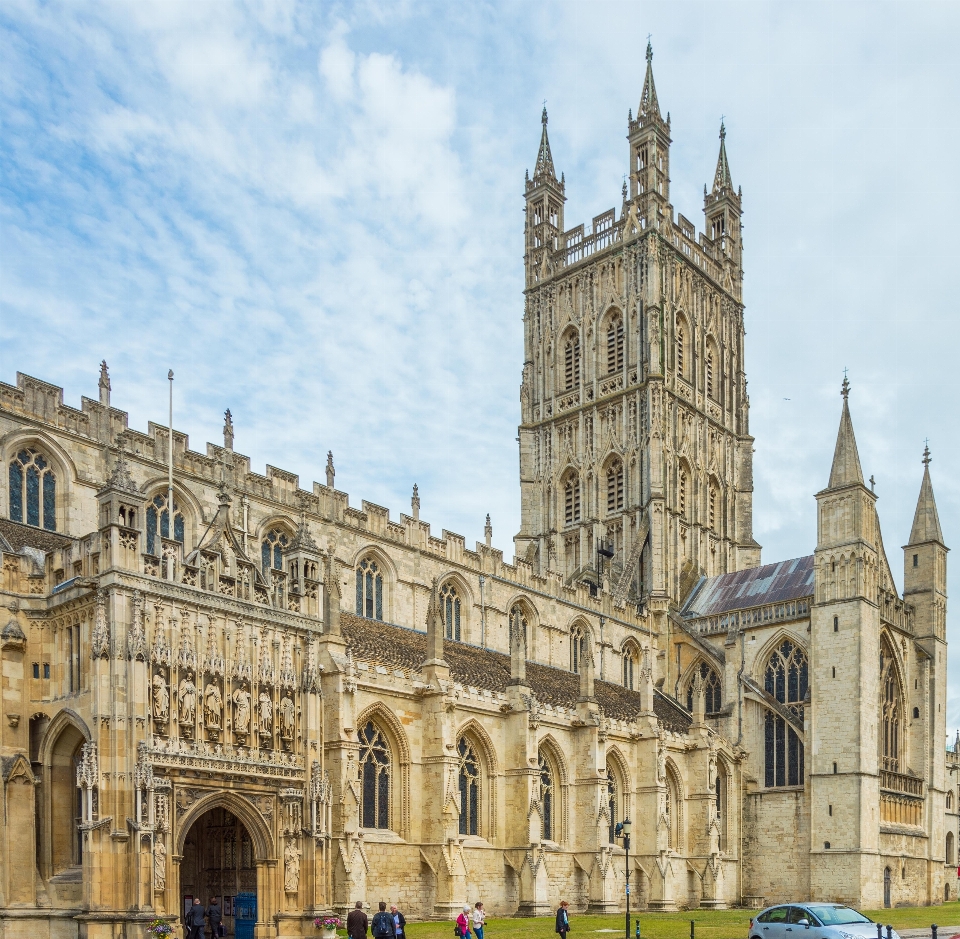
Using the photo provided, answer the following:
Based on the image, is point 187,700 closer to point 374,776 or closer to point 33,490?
point 374,776

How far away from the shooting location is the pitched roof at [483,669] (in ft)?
125

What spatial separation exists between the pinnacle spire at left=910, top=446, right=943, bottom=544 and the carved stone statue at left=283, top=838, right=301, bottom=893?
3905cm

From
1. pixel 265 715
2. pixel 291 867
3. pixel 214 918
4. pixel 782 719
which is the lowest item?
pixel 214 918

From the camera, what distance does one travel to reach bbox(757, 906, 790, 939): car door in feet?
81.7

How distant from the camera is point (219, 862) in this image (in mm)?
30391

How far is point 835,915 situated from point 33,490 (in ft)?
77.4

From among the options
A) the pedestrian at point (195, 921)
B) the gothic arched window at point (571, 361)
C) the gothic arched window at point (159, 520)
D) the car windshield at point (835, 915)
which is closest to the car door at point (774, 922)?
the car windshield at point (835, 915)

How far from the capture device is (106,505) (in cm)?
2734

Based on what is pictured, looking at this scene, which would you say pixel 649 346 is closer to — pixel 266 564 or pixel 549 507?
pixel 549 507

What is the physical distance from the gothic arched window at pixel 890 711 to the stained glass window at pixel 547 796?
700 inches

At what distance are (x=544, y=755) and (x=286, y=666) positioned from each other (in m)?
14.3

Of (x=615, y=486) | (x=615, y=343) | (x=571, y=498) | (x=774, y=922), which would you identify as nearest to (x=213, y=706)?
(x=774, y=922)

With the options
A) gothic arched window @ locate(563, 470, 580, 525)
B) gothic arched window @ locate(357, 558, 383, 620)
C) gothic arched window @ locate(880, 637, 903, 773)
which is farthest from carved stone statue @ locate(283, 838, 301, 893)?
gothic arched window @ locate(563, 470, 580, 525)

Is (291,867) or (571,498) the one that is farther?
(571,498)
